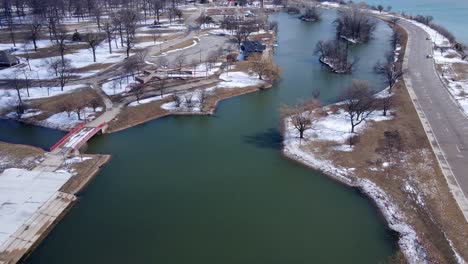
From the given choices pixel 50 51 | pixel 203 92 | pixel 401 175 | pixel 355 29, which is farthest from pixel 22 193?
pixel 355 29

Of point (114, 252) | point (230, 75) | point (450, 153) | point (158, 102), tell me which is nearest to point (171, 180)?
point (114, 252)

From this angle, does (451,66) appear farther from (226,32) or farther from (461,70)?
(226,32)

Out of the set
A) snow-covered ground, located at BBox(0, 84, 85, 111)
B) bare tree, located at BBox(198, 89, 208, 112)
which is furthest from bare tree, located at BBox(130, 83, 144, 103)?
bare tree, located at BBox(198, 89, 208, 112)

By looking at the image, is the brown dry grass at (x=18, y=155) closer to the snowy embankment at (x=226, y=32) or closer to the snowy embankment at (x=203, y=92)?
the snowy embankment at (x=203, y=92)

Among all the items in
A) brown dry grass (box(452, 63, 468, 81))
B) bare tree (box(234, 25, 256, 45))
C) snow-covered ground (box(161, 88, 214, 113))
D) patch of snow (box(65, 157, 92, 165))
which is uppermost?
bare tree (box(234, 25, 256, 45))

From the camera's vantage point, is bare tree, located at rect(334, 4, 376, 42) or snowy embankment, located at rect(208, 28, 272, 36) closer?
bare tree, located at rect(334, 4, 376, 42)

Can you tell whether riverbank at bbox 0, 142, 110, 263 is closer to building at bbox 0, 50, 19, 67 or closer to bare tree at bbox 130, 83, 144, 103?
bare tree at bbox 130, 83, 144, 103

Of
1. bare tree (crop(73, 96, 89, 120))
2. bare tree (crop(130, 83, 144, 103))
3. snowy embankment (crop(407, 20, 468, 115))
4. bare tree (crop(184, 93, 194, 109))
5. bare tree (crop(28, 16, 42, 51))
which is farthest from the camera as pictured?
bare tree (crop(28, 16, 42, 51))

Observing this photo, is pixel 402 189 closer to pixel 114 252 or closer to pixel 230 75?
pixel 114 252
